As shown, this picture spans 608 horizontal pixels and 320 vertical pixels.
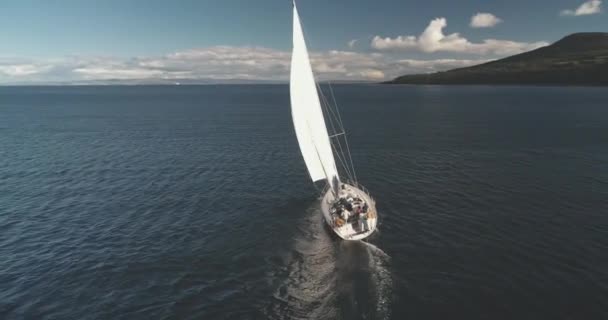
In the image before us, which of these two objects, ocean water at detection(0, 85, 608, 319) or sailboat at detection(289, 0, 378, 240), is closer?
ocean water at detection(0, 85, 608, 319)

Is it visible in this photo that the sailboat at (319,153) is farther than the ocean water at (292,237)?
Yes

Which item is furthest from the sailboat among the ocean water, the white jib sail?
the ocean water

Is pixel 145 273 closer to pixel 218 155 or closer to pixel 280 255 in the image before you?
pixel 280 255

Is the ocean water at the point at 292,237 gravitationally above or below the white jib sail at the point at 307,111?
below

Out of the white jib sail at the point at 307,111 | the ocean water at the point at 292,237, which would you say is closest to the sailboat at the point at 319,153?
the white jib sail at the point at 307,111

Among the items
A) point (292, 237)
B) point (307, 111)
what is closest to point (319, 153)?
point (307, 111)

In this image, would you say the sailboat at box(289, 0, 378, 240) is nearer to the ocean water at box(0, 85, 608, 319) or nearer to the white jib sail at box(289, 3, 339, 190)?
the white jib sail at box(289, 3, 339, 190)

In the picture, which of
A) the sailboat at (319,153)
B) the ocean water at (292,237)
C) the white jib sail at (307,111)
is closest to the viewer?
the ocean water at (292,237)

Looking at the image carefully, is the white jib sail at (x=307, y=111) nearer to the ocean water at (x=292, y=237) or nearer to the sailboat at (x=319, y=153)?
the sailboat at (x=319, y=153)
